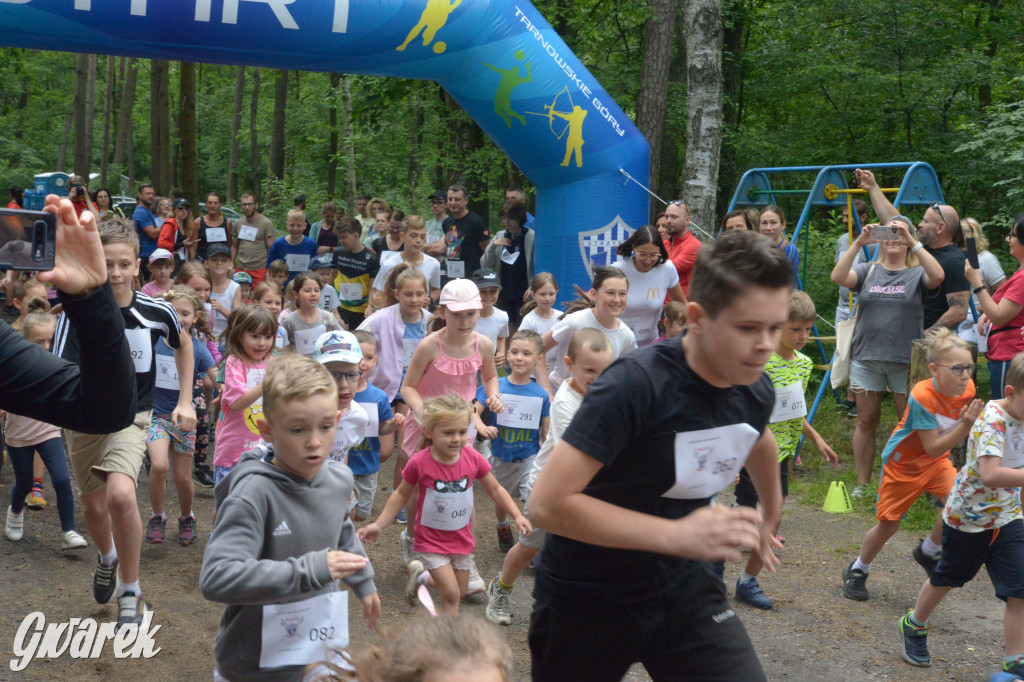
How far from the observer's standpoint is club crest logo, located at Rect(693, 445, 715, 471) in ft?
8.41

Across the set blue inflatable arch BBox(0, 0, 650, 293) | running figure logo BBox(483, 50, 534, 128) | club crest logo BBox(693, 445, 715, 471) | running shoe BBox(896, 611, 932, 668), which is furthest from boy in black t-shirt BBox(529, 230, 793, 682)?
running figure logo BBox(483, 50, 534, 128)

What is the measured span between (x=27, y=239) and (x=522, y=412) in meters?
4.37

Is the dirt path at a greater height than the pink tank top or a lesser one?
lesser

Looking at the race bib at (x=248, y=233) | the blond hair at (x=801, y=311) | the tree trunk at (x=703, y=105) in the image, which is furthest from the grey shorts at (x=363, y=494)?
the race bib at (x=248, y=233)

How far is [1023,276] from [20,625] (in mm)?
6633

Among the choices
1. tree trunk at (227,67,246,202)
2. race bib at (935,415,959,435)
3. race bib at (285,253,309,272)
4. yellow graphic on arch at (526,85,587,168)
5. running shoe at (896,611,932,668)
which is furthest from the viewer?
tree trunk at (227,67,246,202)

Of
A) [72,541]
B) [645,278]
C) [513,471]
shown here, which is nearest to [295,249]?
[645,278]

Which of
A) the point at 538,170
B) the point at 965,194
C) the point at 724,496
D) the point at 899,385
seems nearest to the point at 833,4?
the point at 965,194

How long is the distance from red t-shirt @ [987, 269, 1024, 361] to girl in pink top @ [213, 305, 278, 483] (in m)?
5.06

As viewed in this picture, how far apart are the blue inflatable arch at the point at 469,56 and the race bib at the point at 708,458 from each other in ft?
22.0

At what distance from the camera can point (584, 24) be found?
47.5 ft

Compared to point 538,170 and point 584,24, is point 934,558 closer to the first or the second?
point 538,170

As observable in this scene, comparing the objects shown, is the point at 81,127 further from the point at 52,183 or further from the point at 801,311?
the point at 801,311

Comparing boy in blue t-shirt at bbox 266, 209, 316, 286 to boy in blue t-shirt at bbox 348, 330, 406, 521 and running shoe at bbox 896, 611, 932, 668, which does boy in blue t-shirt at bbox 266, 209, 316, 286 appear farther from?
running shoe at bbox 896, 611, 932, 668
